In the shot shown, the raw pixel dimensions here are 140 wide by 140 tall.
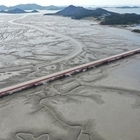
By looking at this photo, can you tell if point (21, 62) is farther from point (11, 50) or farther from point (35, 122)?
point (35, 122)

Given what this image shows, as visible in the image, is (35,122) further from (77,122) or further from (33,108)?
(77,122)

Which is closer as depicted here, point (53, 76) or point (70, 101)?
point (70, 101)

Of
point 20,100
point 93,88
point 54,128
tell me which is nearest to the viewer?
point 54,128

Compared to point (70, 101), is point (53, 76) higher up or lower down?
higher up

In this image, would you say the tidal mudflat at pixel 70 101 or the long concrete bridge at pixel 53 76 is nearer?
the tidal mudflat at pixel 70 101

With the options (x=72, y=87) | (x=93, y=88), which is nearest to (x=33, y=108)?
(x=72, y=87)

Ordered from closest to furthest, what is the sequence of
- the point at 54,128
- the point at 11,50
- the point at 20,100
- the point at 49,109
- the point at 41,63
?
the point at 54,128
the point at 49,109
the point at 20,100
the point at 41,63
the point at 11,50

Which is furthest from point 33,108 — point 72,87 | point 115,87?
point 115,87

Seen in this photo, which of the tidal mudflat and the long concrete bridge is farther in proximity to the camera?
the long concrete bridge

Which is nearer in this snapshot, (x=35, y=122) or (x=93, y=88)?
(x=35, y=122)
